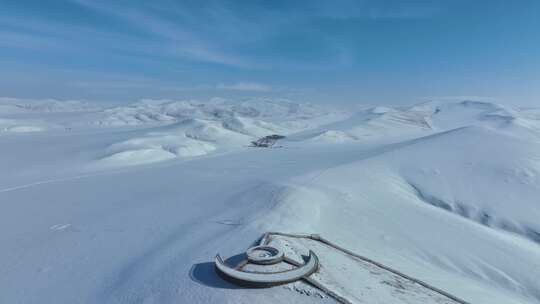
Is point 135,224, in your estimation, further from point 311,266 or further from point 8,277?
point 311,266

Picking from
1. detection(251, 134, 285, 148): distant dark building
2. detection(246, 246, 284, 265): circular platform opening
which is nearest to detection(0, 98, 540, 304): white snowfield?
detection(246, 246, 284, 265): circular platform opening

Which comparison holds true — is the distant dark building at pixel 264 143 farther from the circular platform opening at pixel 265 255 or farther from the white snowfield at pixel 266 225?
the circular platform opening at pixel 265 255

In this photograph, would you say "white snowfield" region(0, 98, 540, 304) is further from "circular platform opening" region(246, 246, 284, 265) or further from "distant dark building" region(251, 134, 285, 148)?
"distant dark building" region(251, 134, 285, 148)

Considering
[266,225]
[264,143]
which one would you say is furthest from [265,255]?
[264,143]

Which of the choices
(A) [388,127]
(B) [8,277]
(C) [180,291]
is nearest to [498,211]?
(C) [180,291]

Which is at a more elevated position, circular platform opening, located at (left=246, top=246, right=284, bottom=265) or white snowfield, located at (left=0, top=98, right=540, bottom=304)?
circular platform opening, located at (left=246, top=246, right=284, bottom=265)

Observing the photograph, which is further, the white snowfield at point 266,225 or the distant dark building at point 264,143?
the distant dark building at point 264,143

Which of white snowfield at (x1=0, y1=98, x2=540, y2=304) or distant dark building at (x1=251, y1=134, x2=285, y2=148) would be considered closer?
white snowfield at (x1=0, y1=98, x2=540, y2=304)

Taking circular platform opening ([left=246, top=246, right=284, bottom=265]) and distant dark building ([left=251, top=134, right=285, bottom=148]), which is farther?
distant dark building ([left=251, top=134, right=285, bottom=148])

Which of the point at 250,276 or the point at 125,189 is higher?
the point at 250,276

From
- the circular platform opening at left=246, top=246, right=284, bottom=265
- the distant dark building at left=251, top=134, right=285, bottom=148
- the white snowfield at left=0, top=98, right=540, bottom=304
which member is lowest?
the distant dark building at left=251, top=134, right=285, bottom=148

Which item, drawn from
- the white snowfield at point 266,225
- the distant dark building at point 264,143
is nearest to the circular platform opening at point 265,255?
the white snowfield at point 266,225
